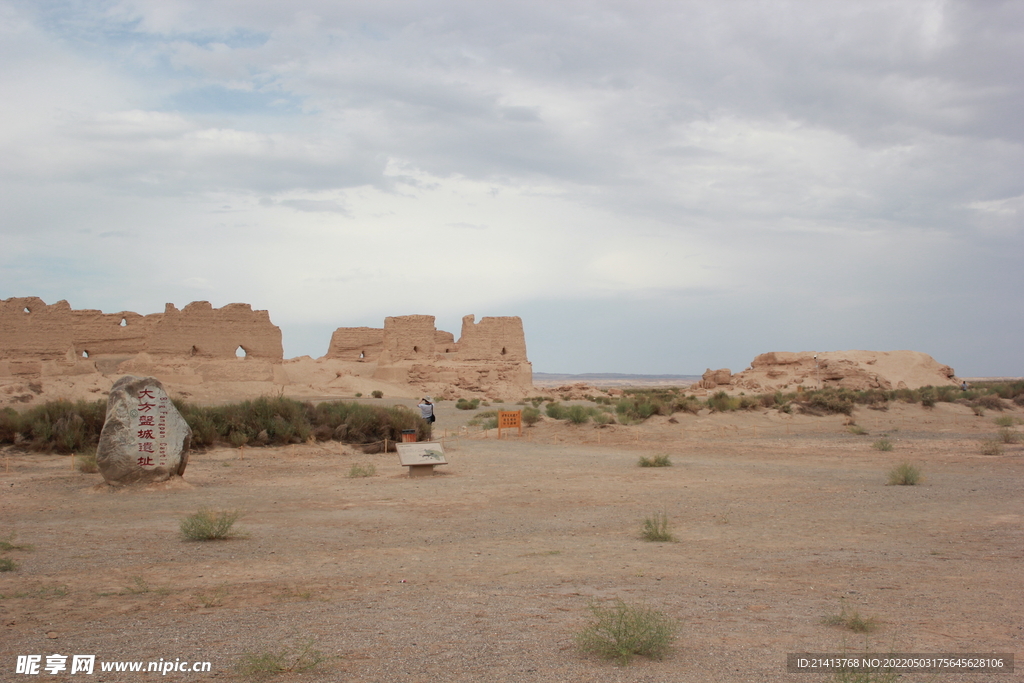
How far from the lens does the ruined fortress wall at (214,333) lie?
34.3 meters

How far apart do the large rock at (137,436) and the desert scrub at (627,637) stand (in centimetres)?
916

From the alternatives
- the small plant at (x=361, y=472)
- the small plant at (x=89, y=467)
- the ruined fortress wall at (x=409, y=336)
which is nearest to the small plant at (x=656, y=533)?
the small plant at (x=361, y=472)

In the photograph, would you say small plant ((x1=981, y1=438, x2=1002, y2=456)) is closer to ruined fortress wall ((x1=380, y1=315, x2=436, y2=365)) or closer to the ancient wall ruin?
the ancient wall ruin

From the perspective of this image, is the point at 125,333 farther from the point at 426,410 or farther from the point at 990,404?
the point at 990,404

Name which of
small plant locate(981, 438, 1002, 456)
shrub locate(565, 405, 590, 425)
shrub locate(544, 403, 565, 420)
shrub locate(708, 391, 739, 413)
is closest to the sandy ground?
small plant locate(981, 438, 1002, 456)

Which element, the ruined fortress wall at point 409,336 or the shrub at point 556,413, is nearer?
the shrub at point 556,413

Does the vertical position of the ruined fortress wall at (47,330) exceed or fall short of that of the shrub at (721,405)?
it exceeds it

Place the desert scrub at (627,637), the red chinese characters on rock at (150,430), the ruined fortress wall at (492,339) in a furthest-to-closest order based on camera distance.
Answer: the ruined fortress wall at (492,339) < the red chinese characters on rock at (150,430) < the desert scrub at (627,637)

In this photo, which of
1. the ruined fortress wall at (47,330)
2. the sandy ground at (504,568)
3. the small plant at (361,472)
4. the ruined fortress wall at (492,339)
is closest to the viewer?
the sandy ground at (504,568)

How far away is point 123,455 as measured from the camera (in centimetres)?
1156

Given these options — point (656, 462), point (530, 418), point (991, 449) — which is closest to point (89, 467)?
point (656, 462)

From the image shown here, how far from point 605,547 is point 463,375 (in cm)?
3495

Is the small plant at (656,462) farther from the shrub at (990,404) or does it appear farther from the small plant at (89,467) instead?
the shrub at (990,404)

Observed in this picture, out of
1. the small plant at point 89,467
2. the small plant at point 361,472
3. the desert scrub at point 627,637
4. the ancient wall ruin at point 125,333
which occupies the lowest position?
the small plant at point 361,472
